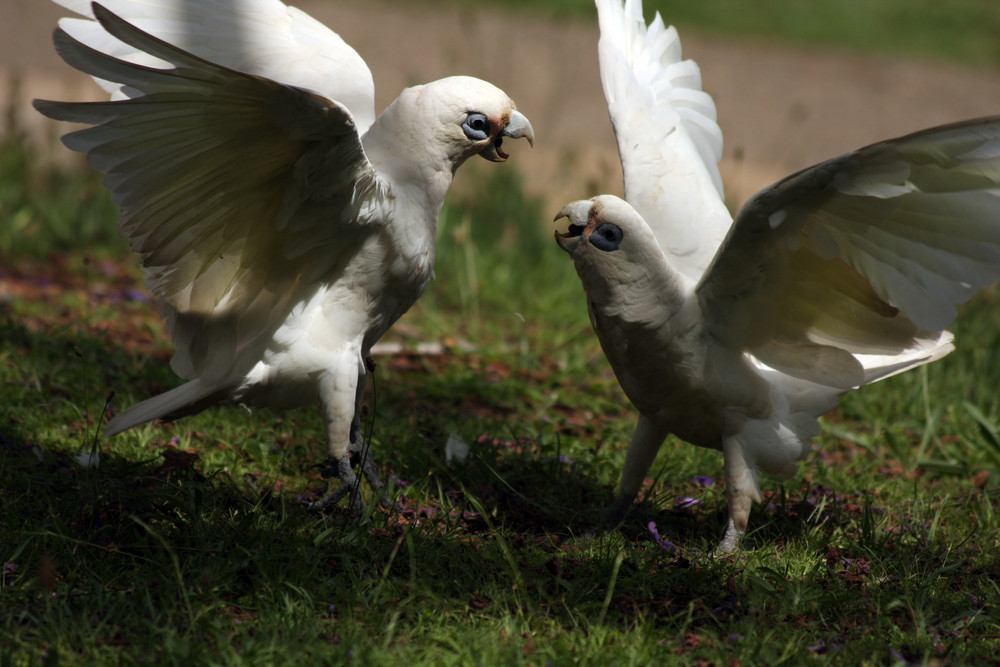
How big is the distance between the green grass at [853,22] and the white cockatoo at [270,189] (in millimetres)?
7331

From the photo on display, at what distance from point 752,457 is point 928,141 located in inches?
41.5

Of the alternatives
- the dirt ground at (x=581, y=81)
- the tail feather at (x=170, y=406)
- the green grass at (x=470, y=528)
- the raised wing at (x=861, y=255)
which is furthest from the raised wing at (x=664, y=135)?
the dirt ground at (x=581, y=81)

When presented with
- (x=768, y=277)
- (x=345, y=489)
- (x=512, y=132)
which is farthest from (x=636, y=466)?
(x=512, y=132)

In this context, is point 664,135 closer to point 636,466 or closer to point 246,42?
point 636,466

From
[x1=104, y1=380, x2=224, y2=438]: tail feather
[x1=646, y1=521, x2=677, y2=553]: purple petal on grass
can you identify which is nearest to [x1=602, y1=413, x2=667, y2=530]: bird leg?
[x1=646, y1=521, x2=677, y2=553]: purple petal on grass

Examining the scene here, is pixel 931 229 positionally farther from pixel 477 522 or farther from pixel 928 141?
pixel 477 522

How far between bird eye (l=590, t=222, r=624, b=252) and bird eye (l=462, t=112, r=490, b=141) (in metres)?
0.53

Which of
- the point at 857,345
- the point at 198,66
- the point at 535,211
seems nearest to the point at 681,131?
the point at 857,345

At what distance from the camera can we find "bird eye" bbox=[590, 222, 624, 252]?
8.64 ft

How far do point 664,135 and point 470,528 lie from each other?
1.52 meters

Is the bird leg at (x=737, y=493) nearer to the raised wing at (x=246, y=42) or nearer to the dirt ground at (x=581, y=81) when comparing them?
the raised wing at (x=246, y=42)

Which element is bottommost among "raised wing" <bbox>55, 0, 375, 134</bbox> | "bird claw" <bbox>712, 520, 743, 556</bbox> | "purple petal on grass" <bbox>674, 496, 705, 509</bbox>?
"purple petal on grass" <bbox>674, 496, 705, 509</bbox>

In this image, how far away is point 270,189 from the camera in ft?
8.45

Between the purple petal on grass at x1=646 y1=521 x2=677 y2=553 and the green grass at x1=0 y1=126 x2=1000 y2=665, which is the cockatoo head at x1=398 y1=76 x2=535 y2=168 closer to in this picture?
the green grass at x1=0 y1=126 x2=1000 y2=665
